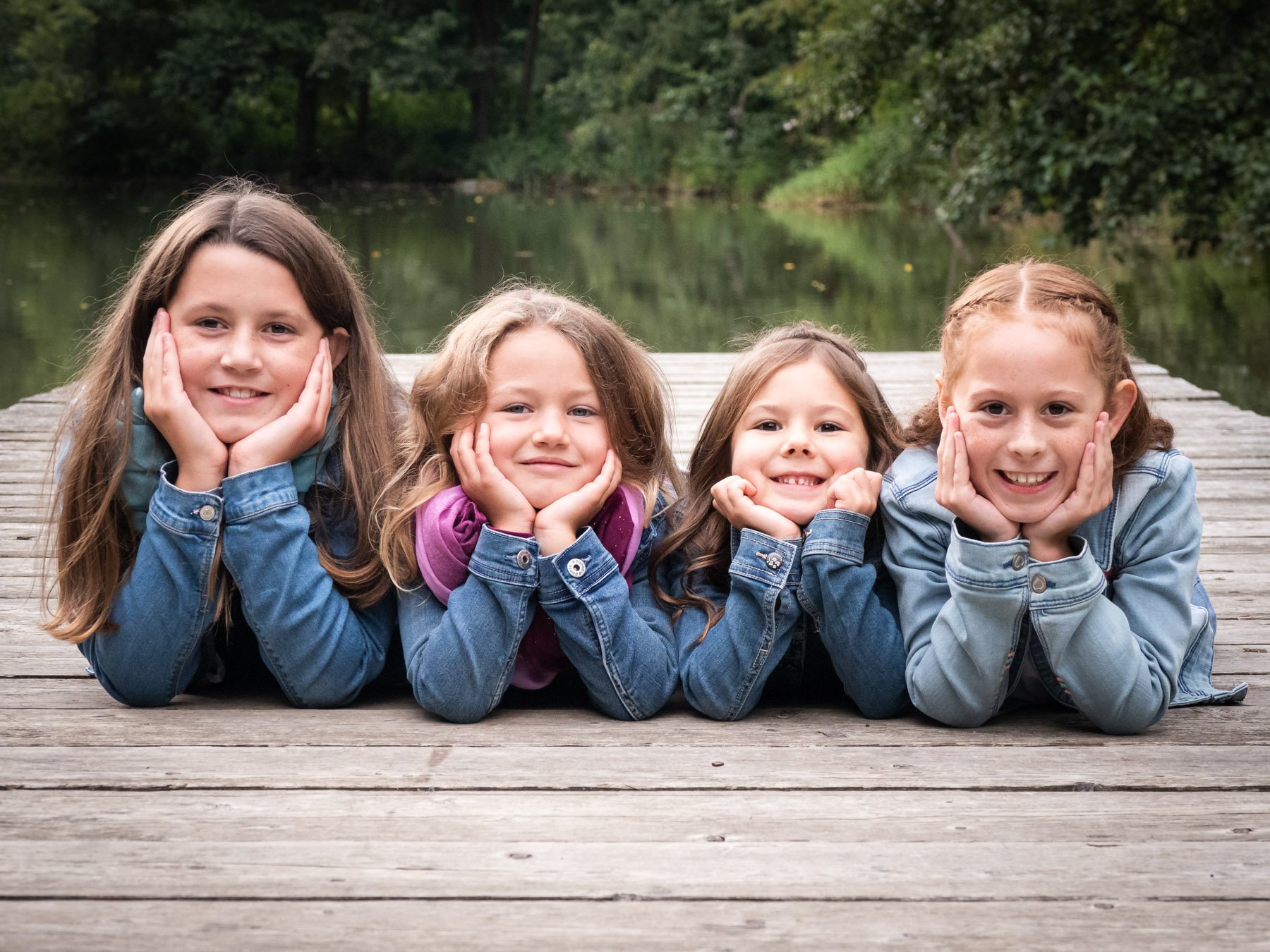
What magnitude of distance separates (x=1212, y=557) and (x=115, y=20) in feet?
108

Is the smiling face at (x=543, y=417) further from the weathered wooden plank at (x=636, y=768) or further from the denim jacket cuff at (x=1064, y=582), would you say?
the denim jacket cuff at (x=1064, y=582)

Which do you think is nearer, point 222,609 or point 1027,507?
point 1027,507

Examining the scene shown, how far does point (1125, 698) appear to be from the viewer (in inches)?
84.4

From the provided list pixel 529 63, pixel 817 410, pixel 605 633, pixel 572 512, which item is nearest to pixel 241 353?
pixel 572 512

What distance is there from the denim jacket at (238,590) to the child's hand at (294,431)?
0.11 ft

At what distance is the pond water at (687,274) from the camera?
9.35 m

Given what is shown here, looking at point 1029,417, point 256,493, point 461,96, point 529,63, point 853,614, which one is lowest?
point 853,614

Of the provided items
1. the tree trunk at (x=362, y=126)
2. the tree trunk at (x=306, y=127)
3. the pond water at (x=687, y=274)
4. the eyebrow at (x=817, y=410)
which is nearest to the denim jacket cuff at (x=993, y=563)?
the eyebrow at (x=817, y=410)

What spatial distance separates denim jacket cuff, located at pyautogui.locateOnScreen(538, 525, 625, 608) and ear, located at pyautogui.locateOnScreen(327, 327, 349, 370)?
2.00 ft

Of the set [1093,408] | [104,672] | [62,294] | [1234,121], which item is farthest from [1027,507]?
[62,294]

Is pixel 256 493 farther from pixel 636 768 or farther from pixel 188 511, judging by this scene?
pixel 636 768

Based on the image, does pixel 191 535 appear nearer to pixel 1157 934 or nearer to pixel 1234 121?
pixel 1157 934

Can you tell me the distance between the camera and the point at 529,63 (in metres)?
34.2

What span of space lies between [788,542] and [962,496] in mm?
297
